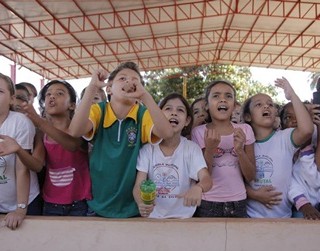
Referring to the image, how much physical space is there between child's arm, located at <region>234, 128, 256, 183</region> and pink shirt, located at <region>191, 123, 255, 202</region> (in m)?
0.04

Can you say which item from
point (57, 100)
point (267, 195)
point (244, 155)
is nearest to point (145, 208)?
point (244, 155)

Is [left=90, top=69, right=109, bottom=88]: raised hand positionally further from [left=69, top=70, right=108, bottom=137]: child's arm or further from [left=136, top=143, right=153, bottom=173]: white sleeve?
[left=136, top=143, right=153, bottom=173]: white sleeve

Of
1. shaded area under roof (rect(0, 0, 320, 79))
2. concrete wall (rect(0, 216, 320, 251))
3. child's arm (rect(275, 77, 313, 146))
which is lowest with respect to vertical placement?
concrete wall (rect(0, 216, 320, 251))

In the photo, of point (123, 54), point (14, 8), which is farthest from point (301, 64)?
point (14, 8)

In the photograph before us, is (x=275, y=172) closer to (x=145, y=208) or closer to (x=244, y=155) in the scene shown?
(x=244, y=155)

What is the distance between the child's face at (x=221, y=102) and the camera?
232 centimetres

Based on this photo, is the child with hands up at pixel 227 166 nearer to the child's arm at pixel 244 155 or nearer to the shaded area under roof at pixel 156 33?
the child's arm at pixel 244 155

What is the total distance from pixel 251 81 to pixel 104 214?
2336 centimetres

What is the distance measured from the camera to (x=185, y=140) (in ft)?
7.20

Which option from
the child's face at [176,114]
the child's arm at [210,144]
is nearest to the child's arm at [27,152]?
the child's face at [176,114]

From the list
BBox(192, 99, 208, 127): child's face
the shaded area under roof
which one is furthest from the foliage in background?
BBox(192, 99, 208, 127): child's face

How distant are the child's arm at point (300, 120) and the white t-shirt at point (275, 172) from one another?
76 millimetres

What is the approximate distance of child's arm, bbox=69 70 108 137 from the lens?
6.12 feet

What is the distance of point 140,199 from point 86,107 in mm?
521
